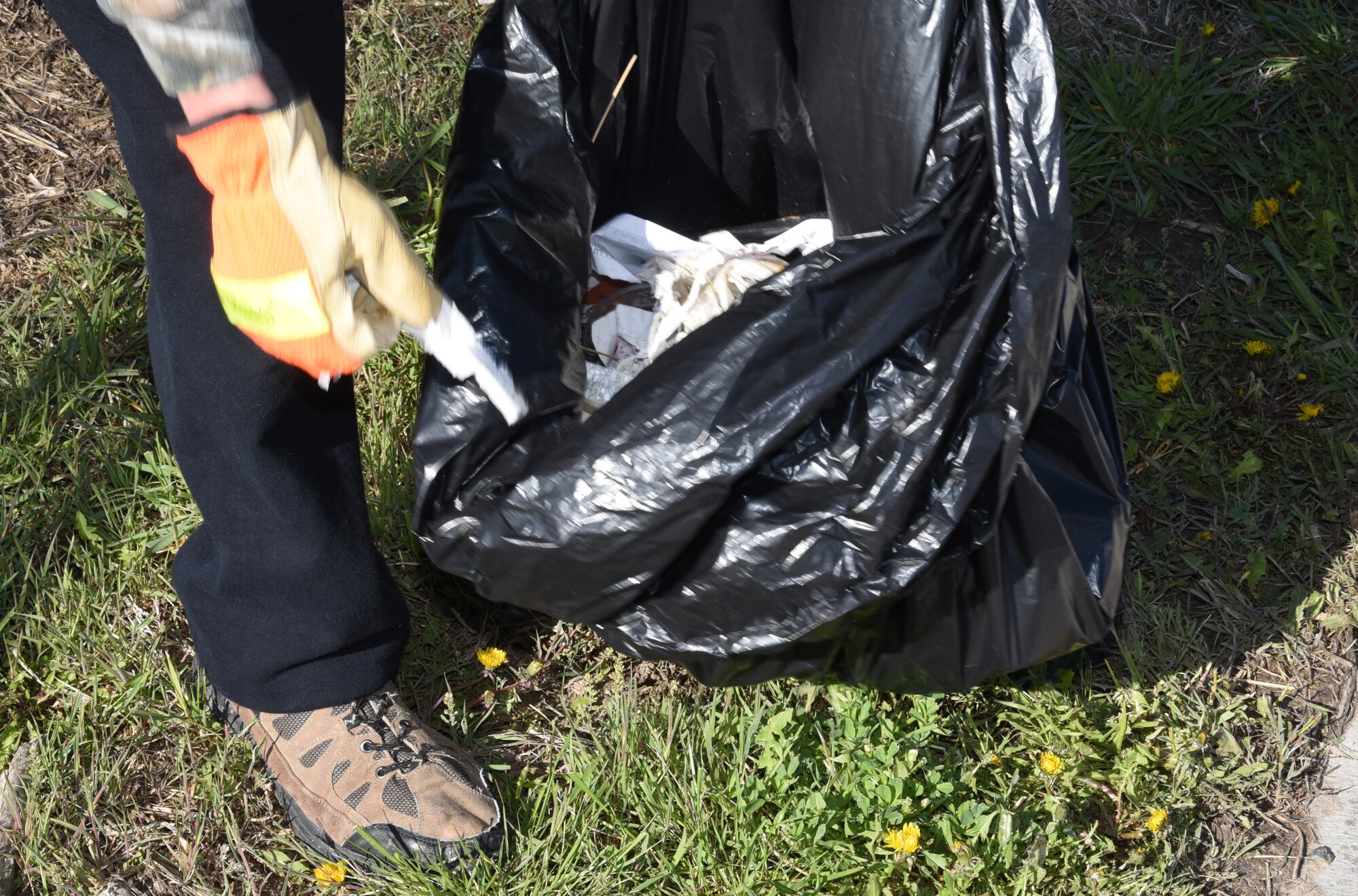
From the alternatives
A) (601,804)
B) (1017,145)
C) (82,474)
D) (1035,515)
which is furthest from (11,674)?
(1017,145)

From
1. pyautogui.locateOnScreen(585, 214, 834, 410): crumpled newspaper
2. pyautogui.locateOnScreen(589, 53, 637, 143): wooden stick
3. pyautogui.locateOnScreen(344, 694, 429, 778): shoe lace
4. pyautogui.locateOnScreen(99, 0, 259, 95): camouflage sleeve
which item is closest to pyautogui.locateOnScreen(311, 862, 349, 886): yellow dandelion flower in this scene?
pyautogui.locateOnScreen(344, 694, 429, 778): shoe lace

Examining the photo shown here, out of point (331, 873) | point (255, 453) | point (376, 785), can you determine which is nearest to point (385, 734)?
point (376, 785)

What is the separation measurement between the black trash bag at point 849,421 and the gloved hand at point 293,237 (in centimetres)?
25

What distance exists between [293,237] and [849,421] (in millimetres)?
594

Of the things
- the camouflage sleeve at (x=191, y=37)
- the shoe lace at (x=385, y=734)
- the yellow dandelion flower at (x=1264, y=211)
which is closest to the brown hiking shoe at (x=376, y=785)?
the shoe lace at (x=385, y=734)

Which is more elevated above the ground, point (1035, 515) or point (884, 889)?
point (1035, 515)

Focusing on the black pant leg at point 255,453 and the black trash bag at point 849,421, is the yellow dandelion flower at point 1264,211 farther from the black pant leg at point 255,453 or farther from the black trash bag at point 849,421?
the black pant leg at point 255,453

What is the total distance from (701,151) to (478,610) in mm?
883

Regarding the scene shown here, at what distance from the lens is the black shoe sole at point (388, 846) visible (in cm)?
137

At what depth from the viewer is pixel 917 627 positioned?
1302mm

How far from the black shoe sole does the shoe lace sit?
3.2 inches

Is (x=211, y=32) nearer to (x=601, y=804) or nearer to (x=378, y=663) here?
(x=378, y=663)

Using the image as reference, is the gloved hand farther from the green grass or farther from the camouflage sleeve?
the green grass

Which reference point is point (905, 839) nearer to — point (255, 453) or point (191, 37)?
point (255, 453)
